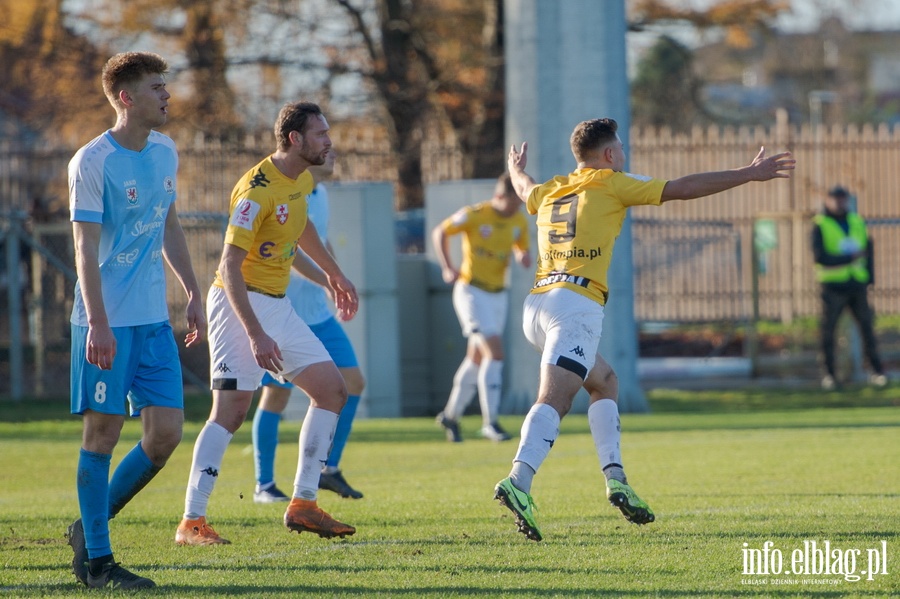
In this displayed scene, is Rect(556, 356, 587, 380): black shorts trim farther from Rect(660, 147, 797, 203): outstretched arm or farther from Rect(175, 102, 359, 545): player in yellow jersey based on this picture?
Rect(175, 102, 359, 545): player in yellow jersey

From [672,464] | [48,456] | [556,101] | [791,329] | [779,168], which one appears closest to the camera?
[779,168]

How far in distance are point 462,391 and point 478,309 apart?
81cm

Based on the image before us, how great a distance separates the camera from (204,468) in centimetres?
671

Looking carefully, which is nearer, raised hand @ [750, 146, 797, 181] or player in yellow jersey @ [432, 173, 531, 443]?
raised hand @ [750, 146, 797, 181]

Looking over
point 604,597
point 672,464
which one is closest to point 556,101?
point 672,464

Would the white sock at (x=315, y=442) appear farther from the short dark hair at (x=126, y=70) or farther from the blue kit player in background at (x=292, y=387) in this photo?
the short dark hair at (x=126, y=70)

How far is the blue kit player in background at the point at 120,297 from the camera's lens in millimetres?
5461

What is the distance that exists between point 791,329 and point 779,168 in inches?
570

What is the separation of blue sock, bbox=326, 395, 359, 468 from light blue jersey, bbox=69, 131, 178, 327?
9.19ft

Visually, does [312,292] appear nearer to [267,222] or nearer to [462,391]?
[267,222]

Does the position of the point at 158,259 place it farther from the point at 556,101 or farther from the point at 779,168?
the point at 556,101

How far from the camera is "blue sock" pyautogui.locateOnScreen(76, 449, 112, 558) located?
5480mm

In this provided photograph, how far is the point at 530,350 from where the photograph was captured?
1556 cm

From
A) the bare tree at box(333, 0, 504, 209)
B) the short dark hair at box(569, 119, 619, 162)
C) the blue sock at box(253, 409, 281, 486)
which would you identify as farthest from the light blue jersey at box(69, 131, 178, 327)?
the bare tree at box(333, 0, 504, 209)
